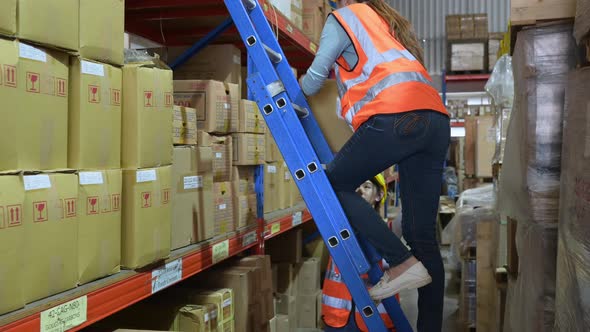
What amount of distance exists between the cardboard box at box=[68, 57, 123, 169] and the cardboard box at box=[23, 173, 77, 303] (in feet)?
0.35

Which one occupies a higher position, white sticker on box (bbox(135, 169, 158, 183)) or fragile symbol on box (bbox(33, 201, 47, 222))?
white sticker on box (bbox(135, 169, 158, 183))

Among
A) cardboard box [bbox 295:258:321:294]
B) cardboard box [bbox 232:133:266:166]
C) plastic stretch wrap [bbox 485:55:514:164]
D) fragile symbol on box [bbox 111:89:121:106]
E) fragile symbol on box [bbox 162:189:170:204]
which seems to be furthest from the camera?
plastic stretch wrap [bbox 485:55:514:164]

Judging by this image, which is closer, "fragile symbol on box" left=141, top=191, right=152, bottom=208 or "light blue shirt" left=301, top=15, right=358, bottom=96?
"fragile symbol on box" left=141, top=191, right=152, bottom=208

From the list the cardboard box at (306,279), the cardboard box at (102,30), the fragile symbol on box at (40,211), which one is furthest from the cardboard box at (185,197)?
the cardboard box at (306,279)

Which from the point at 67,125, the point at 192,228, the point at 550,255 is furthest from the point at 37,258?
the point at 550,255

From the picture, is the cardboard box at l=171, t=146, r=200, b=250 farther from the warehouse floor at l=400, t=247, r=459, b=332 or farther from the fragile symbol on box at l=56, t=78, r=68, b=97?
the warehouse floor at l=400, t=247, r=459, b=332

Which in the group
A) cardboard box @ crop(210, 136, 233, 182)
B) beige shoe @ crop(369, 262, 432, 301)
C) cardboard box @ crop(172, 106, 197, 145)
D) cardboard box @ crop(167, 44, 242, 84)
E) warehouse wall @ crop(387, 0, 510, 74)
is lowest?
beige shoe @ crop(369, 262, 432, 301)

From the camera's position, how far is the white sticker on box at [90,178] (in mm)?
1746

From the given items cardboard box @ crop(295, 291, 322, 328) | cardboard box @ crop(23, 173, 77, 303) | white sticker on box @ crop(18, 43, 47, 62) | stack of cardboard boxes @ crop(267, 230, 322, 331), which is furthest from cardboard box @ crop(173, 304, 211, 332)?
Result: cardboard box @ crop(295, 291, 322, 328)

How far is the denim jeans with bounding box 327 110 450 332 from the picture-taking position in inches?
87.3

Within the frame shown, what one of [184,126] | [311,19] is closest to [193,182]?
[184,126]

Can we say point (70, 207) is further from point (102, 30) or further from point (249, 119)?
point (249, 119)

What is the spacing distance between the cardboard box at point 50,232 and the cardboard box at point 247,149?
150 centimetres

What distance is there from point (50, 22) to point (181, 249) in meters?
1.18
